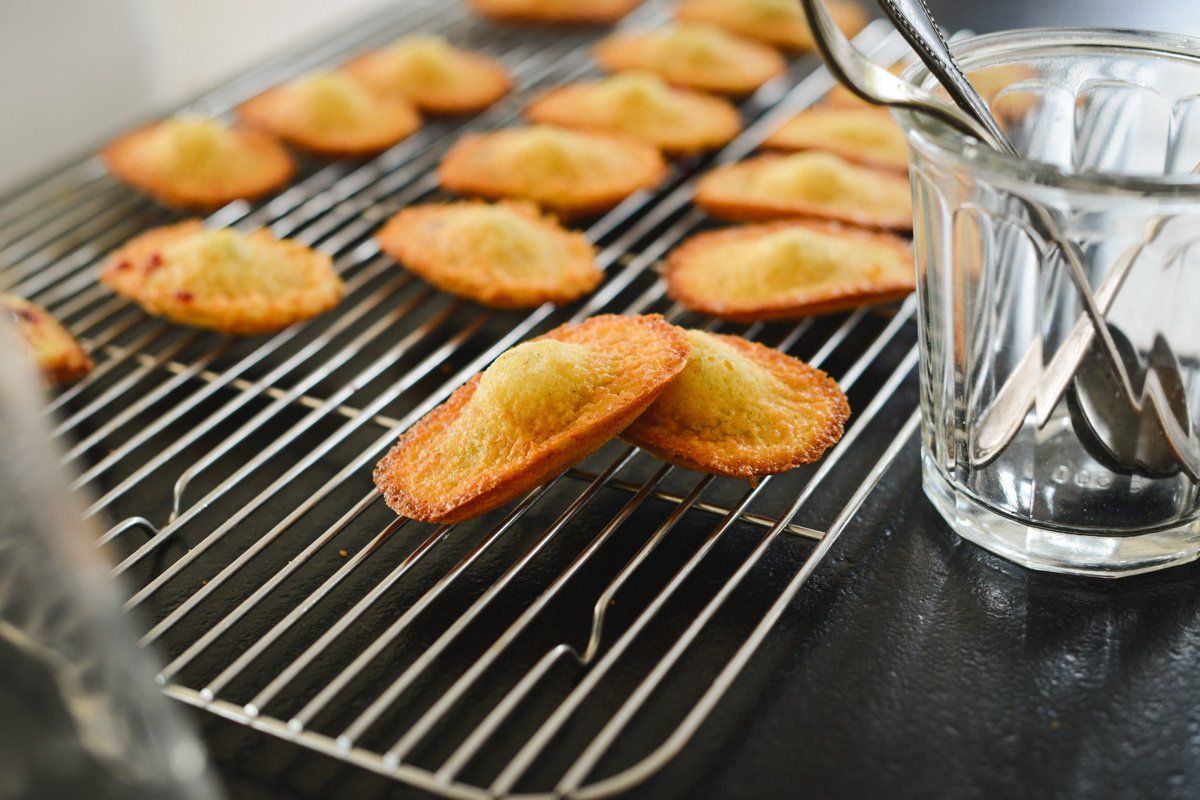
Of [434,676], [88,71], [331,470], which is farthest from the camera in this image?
[88,71]

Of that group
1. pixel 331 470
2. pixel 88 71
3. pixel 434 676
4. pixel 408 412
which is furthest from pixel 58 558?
pixel 88 71

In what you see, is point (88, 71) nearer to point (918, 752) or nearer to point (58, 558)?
point (58, 558)

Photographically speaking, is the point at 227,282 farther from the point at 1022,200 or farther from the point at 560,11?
the point at 560,11

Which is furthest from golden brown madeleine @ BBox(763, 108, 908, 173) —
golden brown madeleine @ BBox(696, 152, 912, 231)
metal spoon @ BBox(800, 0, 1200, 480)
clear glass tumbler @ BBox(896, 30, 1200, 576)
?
metal spoon @ BBox(800, 0, 1200, 480)

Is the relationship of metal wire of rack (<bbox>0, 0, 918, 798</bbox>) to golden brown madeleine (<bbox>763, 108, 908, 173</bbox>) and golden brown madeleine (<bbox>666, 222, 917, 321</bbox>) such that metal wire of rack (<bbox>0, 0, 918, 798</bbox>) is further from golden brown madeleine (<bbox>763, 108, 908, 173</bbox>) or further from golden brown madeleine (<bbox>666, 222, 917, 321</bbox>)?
golden brown madeleine (<bbox>763, 108, 908, 173</bbox>)

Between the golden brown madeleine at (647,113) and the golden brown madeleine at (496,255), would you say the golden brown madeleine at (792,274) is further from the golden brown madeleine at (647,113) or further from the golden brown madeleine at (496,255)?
the golden brown madeleine at (647,113)

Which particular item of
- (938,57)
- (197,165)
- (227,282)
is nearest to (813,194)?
(938,57)
